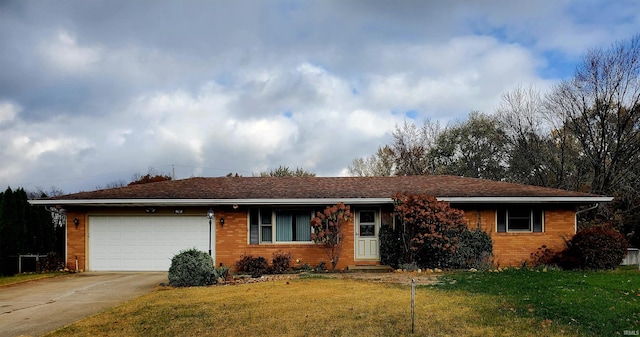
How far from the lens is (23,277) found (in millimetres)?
16156

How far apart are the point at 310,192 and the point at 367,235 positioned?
2.50m

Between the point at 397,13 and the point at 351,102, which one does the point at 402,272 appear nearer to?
the point at 397,13

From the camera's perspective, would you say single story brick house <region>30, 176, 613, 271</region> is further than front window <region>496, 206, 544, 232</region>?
No

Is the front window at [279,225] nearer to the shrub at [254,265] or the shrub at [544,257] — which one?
the shrub at [254,265]

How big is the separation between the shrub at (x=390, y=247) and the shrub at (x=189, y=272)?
6128 millimetres

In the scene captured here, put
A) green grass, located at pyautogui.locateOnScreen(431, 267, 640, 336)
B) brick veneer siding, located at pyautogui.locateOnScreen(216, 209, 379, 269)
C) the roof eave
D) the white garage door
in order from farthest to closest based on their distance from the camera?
the white garage door, brick veneer siding, located at pyautogui.locateOnScreen(216, 209, 379, 269), the roof eave, green grass, located at pyautogui.locateOnScreen(431, 267, 640, 336)

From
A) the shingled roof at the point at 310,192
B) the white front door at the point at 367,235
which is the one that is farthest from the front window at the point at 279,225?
the white front door at the point at 367,235

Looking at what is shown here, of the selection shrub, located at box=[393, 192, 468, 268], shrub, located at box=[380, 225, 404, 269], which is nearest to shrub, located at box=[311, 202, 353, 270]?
shrub, located at box=[380, 225, 404, 269]

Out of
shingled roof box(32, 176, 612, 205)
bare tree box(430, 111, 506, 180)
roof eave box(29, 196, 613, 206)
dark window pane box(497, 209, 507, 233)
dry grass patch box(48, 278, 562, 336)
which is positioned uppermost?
bare tree box(430, 111, 506, 180)

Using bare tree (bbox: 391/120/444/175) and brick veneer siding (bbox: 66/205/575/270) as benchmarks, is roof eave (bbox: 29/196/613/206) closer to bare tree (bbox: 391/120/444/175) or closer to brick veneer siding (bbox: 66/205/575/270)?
brick veneer siding (bbox: 66/205/575/270)

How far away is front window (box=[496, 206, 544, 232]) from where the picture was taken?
17656 mm

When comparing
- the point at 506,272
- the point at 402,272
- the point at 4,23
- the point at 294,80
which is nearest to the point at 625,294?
the point at 506,272

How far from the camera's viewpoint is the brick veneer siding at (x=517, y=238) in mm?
17484

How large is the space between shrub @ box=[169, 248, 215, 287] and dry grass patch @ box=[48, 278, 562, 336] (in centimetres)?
139
